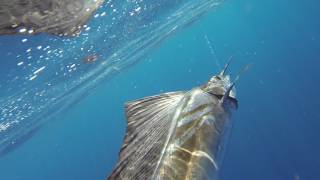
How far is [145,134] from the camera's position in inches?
147

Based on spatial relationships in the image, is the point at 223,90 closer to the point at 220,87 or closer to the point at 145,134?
the point at 220,87

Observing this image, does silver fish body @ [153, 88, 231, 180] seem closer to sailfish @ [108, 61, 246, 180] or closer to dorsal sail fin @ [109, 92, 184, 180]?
sailfish @ [108, 61, 246, 180]

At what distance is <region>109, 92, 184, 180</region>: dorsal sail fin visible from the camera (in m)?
3.29

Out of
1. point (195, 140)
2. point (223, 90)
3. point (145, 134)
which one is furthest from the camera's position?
point (223, 90)

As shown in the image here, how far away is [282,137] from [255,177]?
9647 millimetres

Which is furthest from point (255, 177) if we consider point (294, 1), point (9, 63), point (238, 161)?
point (294, 1)

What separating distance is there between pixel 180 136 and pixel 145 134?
0.42m

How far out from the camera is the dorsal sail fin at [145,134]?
3291mm

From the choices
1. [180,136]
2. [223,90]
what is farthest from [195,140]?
[223,90]

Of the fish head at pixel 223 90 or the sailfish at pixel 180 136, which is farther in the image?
the fish head at pixel 223 90

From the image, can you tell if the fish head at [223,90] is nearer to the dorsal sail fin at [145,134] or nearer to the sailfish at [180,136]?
the sailfish at [180,136]

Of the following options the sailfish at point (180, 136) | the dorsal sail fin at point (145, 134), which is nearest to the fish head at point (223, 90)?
the sailfish at point (180, 136)

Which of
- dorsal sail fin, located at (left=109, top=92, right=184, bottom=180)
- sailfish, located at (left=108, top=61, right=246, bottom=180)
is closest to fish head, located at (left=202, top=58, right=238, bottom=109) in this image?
sailfish, located at (left=108, top=61, right=246, bottom=180)

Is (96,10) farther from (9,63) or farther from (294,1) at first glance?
(294,1)
